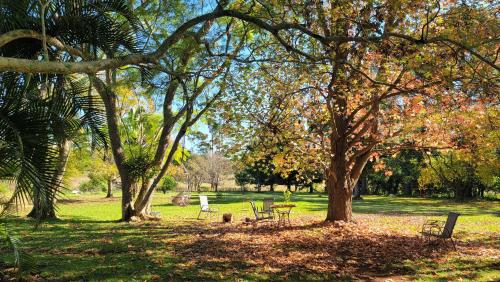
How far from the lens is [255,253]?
9.73 meters

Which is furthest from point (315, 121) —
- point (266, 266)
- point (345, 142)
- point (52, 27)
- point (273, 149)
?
point (52, 27)

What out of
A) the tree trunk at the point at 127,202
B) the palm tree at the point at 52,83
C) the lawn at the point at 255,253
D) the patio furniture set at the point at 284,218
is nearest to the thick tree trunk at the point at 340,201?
the lawn at the point at 255,253

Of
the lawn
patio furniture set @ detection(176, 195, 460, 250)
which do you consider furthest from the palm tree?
patio furniture set @ detection(176, 195, 460, 250)

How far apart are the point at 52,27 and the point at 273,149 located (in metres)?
7.31

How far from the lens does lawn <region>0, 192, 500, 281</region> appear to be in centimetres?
774

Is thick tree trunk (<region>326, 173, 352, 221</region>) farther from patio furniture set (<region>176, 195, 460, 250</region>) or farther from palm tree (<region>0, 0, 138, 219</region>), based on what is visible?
palm tree (<region>0, 0, 138, 219</region>)

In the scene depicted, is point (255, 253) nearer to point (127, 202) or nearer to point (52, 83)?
point (52, 83)

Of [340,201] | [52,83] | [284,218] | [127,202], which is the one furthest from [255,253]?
[127,202]

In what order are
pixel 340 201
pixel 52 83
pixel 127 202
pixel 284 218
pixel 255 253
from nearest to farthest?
pixel 52 83 < pixel 255 253 < pixel 340 201 < pixel 284 218 < pixel 127 202

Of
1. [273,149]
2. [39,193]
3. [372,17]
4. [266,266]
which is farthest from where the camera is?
[273,149]

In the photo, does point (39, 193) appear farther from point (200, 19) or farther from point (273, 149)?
point (273, 149)

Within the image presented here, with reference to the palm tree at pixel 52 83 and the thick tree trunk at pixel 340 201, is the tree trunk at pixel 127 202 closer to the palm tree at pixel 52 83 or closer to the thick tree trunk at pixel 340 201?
the thick tree trunk at pixel 340 201

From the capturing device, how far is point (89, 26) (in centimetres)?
696

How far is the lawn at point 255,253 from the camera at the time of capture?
7.74m
